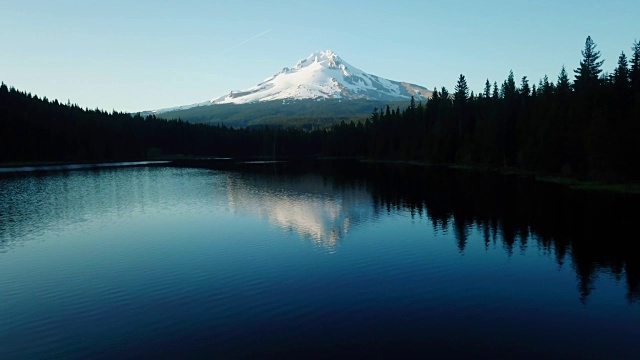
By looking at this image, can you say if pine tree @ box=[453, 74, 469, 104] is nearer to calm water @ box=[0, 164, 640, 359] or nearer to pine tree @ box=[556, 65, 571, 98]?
pine tree @ box=[556, 65, 571, 98]

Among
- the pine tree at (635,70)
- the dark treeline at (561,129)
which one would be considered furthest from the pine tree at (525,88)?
the pine tree at (635,70)

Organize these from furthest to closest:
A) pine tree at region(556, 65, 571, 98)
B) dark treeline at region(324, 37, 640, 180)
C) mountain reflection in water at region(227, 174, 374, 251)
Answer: pine tree at region(556, 65, 571, 98) → dark treeline at region(324, 37, 640, 180) → mountain reflection in water at region(227, 174, 374, 251)

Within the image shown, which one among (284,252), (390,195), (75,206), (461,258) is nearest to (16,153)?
(75,206)

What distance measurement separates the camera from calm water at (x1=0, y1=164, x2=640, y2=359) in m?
22.2

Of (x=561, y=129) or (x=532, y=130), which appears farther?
(x=532, y=130)

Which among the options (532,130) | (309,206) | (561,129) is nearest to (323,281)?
(309,206)

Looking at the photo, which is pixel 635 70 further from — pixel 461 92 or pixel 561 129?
pixel 461 92

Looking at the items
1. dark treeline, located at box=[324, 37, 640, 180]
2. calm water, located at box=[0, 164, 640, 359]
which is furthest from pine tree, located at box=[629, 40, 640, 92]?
calm water, located at box=[0, 164, 640, 359]

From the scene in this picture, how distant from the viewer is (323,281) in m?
32.1

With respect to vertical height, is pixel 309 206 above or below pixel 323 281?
above

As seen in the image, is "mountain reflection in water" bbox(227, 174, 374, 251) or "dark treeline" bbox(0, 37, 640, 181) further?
"dark treeline" bbox(0, 37, 640, 181)

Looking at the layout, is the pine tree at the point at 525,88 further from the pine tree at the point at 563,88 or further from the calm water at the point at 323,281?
the calm water at the point at 323,281

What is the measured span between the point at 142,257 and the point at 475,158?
121227 millimetres

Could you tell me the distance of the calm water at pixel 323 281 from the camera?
22.2 metres
